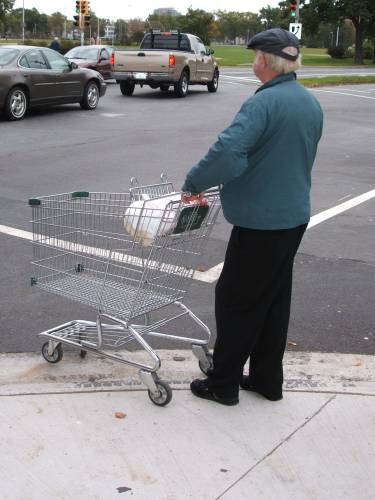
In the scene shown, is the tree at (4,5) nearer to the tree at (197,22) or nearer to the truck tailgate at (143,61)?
the tree at (197,22)

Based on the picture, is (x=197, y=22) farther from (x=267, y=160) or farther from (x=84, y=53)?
(x=267, y=160)

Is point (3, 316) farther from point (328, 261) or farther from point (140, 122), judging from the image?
point (140, 122)

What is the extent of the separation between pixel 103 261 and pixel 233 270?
0.87 meters

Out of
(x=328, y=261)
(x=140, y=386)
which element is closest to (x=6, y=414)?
(x=140, y=386)

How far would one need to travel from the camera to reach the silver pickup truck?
876 inches

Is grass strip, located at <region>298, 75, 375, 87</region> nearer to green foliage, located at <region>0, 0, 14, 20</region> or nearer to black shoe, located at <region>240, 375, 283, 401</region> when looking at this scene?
black shoe, located at <region>240, 375, 283, 401</region>

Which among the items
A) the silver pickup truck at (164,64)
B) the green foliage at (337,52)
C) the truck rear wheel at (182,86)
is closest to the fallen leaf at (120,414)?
the silver pickup truck at (164,64)

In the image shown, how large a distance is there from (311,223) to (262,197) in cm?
469

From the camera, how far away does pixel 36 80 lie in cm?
1638

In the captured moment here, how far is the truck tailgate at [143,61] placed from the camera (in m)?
22.1

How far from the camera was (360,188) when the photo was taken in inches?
403

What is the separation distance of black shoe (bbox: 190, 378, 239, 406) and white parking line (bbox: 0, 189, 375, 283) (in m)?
2.11

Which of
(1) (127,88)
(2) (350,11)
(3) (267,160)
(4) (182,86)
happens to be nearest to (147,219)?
(3) (267,160)

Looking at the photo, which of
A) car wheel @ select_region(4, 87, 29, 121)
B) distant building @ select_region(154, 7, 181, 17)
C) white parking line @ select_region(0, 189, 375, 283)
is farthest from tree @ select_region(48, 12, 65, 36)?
white parking line @ select_region(0, 189, 375, 283)
